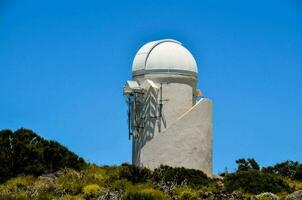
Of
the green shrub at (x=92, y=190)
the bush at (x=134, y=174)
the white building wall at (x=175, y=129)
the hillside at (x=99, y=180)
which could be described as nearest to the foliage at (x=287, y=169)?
the hillside at (x=99, y=180)

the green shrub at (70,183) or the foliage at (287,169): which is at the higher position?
the foliage at (287,169)

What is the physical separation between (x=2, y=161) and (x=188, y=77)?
37.7ft

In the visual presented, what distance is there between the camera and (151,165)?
4791 cm

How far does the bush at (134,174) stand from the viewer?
41250 millimetres

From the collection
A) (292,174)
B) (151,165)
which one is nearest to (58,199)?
(151,165)

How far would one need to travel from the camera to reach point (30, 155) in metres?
45.1

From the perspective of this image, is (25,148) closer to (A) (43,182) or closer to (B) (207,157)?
(A) (43,182)

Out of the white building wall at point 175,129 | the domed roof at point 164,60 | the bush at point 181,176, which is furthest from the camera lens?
the domed roof at point 164,60

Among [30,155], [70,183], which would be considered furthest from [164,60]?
[70,183]

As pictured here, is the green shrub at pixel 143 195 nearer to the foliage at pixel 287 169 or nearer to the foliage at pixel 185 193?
the foliage at pixel 185 193

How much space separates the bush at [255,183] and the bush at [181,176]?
1315 mm

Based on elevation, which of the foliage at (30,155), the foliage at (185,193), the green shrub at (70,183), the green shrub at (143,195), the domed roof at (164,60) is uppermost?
the domed roof at (164,60)

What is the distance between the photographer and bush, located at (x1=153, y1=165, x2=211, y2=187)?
42719 millimetres

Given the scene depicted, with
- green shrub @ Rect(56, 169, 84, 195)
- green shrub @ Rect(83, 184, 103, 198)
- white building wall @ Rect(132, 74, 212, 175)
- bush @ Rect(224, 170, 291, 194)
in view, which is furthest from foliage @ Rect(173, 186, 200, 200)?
white building wall @ Rect(132, 74, 212, 175)
